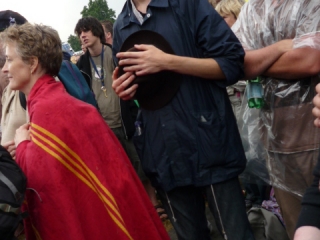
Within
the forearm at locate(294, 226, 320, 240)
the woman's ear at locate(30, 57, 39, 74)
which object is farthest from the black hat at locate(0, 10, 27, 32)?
the forearm at locate(294, 226, 320, 240)

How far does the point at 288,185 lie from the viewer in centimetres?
232

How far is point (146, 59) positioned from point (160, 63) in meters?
0.07

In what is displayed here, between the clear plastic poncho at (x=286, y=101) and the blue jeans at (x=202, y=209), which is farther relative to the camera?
the blue jeans at (x=202, y=209)

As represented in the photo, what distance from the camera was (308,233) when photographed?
1.21 meters

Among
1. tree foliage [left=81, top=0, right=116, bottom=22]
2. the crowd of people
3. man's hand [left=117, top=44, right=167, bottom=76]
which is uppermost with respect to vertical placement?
man's hand [left=117, top=44, right=167, bottom=76]

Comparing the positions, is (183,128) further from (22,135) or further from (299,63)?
(22,135)

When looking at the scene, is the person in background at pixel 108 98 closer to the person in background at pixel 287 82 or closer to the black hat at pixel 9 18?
the black hat at pixel 9 18

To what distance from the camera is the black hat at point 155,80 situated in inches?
89.0

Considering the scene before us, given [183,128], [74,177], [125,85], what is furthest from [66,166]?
[183,128]

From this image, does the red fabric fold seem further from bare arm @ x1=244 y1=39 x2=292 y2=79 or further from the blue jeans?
bare arm @ x1=244 y1=39 x2=292 y2=79

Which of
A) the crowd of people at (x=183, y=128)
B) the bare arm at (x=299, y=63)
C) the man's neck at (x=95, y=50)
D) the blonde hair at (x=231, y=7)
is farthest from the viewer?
the man's neck at (x=95, y=50)

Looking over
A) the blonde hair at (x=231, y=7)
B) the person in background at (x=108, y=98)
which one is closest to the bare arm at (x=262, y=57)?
the blonde hair at (x=231, y=7)

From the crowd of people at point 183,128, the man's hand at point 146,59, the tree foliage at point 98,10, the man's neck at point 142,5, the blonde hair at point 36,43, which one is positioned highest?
the man's neck at point 142,5

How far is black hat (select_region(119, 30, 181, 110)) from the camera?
2.26 metres
